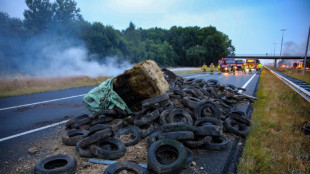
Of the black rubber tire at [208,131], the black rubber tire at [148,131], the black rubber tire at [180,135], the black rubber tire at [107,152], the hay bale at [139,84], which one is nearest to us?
the black rubber tire at [107,152]

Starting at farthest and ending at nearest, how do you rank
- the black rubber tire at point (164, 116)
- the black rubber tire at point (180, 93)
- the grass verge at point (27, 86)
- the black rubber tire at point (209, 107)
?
the grass verge at point (27, 86) → the black rubber tire at point (180, 93) → the black rubber tire at point (209, 107) → the black rubber tire at point (164, 116)

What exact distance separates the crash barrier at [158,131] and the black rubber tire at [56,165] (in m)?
0.33

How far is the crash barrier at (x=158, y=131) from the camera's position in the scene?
3471 millimetres

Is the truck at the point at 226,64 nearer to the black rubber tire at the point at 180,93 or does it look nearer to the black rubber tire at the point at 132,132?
the black rubber tire at the point at 180,93

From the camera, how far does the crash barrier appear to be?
11.4 feet

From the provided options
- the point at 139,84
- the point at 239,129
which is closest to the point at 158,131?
the point at 139,84

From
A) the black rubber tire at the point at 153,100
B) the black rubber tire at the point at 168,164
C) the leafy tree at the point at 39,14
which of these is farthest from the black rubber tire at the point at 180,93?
the leafy tree at the point at 39,14

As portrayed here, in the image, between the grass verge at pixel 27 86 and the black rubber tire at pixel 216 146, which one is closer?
Result: the black rubber tire at pixel 216 146

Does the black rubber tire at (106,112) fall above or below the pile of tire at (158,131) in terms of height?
above

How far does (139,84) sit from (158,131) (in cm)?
139

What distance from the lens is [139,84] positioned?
5137mm

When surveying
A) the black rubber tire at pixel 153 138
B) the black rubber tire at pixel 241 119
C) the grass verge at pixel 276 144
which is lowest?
the grass verge at pixel 276 144

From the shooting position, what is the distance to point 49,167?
3395 millimetres

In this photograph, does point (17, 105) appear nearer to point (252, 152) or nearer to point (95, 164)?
point (95, 164)
